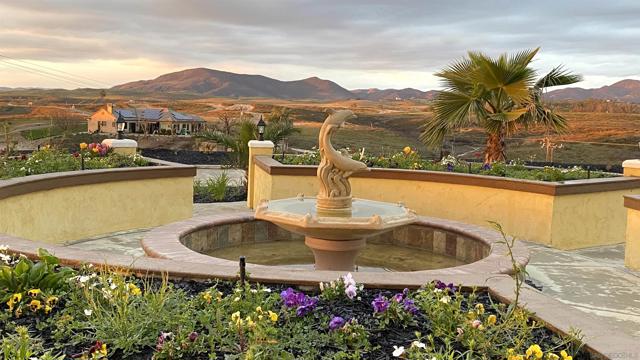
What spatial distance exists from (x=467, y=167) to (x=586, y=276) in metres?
4.30

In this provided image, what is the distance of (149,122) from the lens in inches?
1722

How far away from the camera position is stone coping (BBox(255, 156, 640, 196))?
998 cm

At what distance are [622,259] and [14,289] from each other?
8883 mm

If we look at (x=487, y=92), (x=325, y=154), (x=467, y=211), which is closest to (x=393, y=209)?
(x=325, y=154)

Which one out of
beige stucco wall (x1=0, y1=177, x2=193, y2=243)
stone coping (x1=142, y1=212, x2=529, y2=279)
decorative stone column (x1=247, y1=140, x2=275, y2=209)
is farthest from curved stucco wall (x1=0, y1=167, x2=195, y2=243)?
stone coping (x1=142, y1=212, x2=529, y2=279)

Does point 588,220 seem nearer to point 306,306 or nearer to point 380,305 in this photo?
point 380,305

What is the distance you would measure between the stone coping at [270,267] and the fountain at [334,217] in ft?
3.65

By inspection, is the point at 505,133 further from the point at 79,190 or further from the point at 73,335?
the point at 73,335

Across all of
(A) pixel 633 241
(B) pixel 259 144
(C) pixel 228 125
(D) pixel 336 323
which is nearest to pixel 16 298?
(D) pixel 336 323

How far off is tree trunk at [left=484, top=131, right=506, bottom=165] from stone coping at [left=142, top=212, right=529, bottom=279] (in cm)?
466

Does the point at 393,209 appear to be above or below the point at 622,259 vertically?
above

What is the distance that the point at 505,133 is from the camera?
1316 cm

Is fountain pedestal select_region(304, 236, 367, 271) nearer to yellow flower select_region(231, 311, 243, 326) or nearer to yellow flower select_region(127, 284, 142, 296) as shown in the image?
yellow flower select_region(127, 284, 142, 296)

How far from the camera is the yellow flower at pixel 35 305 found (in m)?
3.93
